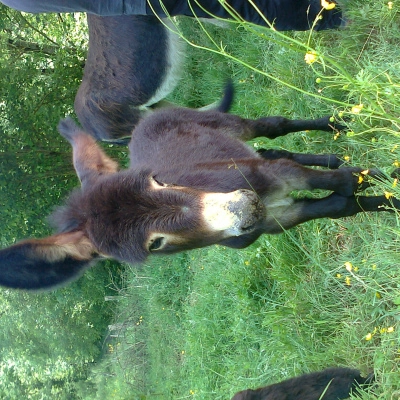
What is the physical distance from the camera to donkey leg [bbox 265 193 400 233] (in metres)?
3.45

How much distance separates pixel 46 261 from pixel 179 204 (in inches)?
34.1

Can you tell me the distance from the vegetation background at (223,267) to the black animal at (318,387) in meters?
0.16

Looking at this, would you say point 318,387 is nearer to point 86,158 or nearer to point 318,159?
point 318,159

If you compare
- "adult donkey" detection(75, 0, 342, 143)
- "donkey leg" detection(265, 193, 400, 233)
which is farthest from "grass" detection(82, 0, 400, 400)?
"adult donkey" detection(75, 0, 342, 143)

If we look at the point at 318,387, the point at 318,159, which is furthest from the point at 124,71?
the point at 318,387

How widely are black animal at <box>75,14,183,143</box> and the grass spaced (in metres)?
0.74

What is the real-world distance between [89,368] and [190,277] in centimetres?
571

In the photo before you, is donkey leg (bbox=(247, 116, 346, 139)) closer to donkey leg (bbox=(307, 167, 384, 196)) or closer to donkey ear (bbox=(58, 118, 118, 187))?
donkey leg (bbox=(307, 167, 384, 196))

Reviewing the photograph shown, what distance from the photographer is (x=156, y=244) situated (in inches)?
124

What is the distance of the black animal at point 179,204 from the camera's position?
297cm

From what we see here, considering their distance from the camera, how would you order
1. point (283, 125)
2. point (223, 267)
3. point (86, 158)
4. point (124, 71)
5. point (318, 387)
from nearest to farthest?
point (318, 387) < point (86, 158) < point (283, 125) < point (124, 71) < point (223, 267)

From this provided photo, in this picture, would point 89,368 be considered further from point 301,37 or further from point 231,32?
point 301,37

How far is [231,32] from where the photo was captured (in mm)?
6242

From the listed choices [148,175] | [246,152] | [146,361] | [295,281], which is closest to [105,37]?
[246,152]
